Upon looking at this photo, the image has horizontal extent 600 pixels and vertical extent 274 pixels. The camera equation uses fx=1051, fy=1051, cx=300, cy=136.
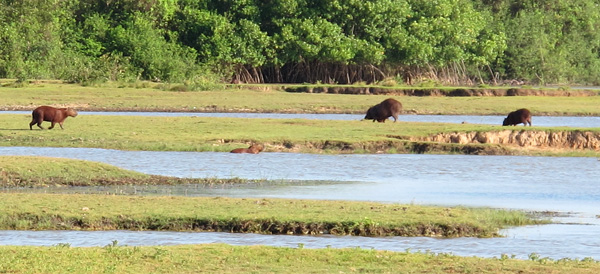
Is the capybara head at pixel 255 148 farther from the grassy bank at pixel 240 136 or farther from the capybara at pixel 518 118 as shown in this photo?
the capybara at pixel 518 118

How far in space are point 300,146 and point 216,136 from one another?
2.27 m

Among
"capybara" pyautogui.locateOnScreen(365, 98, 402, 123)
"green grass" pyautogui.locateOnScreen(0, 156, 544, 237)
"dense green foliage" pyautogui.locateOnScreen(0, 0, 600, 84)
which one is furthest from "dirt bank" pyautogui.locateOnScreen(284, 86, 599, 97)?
"green grass" pyautogui.locateOnScreen(0, 156, 544, 237)

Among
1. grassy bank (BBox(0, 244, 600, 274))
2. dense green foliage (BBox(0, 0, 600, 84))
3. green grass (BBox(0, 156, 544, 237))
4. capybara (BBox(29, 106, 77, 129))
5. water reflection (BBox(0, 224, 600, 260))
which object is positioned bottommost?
water reflection (BBox(0, 224, 600, 260))

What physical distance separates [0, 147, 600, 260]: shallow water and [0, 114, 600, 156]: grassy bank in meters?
0.69

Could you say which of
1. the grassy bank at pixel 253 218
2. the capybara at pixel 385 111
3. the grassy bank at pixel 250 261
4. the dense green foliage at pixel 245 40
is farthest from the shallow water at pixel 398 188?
the dense green foliage at pixel 245 40

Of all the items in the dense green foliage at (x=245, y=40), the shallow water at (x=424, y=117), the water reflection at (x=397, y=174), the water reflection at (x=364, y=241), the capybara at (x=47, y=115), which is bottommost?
the shallow water at (x=424, y=117)

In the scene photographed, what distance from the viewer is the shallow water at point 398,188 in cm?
1165

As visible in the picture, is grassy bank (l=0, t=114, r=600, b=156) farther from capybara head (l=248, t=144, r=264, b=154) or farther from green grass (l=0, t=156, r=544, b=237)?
green grass (l=0, t=156, r=544, b=237)

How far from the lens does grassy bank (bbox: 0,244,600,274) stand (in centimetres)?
940

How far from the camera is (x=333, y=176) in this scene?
61.4 ft

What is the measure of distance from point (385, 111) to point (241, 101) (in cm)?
983

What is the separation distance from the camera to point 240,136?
24.4 meters

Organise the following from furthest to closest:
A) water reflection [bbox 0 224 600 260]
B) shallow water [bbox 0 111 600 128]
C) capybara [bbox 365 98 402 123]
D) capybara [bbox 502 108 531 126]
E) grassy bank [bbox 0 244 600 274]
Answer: shallow water [bbox 0 111 600 128], capybara [bbox 365 98 402 123], capybara [bbox 502 108 531 126], water reflection [bbox 0 224 600 260], grassy bank [bbox 0 244 600 274]

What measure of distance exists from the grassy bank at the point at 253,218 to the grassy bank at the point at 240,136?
915 centimetres
